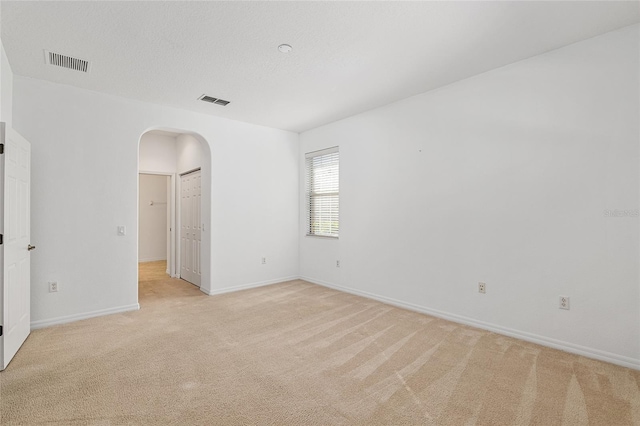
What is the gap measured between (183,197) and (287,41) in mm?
4110

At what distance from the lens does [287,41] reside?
2.67m

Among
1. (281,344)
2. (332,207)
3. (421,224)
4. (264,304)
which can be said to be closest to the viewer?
(281,344)

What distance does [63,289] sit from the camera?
3520 mm

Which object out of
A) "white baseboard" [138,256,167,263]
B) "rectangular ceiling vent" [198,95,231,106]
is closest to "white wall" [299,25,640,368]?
A: "rectangular ceiling vent" [198,95,231,106]

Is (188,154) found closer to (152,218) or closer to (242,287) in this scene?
(242,287)

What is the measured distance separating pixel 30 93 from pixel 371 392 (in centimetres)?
443

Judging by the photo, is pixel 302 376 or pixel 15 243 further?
pixel 15 243

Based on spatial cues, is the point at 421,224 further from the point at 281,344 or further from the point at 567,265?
the point at 281,344

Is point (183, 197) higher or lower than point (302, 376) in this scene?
higher

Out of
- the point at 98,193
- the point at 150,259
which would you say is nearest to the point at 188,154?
the point at 98,193

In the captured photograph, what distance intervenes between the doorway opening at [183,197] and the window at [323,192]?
70.1 inches

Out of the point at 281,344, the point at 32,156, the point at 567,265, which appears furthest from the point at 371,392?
the point at 32,156

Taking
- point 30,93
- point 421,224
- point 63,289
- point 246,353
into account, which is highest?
point 30,93

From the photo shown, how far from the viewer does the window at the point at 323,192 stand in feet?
17.0
